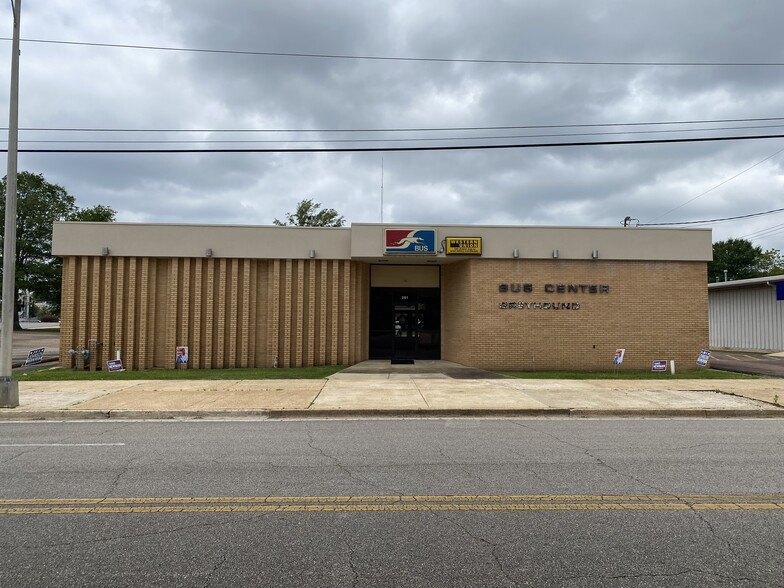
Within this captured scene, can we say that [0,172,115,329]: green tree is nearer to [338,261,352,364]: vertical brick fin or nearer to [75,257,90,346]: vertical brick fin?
A: [75,257,90,346]: vertical brick fin

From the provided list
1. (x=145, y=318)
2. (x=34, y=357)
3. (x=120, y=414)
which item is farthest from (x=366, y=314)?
(x=34, y=357)

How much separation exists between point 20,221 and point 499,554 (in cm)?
6330

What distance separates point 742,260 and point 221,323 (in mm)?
74022

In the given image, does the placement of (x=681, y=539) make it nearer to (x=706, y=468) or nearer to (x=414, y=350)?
(x=706, y=468)

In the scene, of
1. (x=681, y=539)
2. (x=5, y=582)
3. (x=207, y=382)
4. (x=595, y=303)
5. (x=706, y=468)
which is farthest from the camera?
(x=595, y=303)

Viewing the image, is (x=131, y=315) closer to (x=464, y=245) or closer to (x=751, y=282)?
(x=464, y=245)

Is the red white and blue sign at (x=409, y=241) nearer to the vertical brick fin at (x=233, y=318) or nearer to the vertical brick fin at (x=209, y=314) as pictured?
the vertical brick fin at (x=233, y=318)

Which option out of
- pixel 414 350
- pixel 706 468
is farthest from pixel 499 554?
pixel 414 350

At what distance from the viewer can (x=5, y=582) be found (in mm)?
3514

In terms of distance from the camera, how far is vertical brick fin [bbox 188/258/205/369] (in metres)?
Answer: 18.9

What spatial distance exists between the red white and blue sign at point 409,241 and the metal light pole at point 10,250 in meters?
10.9

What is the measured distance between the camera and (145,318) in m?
18.9

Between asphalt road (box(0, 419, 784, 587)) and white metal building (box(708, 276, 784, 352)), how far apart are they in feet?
78.9

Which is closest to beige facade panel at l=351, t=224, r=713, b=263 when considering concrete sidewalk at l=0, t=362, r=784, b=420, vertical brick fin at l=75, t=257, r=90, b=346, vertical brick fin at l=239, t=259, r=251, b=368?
vertical brick fin at l=239, t=259, r=251, b=368
